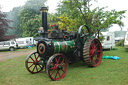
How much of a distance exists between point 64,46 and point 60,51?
10.8 inches

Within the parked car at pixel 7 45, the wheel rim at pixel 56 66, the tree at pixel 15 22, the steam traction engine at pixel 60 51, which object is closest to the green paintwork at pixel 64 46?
the steam traction engine at pixel 60 51

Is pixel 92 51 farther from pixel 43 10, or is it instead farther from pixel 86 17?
pixel 86 17

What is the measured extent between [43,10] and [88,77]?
122 inches

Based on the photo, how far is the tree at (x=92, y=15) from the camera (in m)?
8.71

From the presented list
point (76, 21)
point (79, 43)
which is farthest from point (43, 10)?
point (76, 21)

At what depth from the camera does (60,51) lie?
226 inches

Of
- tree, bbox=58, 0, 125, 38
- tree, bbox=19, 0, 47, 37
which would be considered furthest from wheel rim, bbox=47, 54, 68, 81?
tree, bbox=19, 0, 47, 37

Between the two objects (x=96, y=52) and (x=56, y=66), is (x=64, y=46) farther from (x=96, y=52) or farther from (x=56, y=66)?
(x=96, y=52)

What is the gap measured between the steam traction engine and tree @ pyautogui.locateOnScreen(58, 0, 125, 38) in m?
2.06

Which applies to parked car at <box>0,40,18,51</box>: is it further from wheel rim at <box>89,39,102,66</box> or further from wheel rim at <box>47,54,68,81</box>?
wheel rim at <box>47,54,68,81</box>

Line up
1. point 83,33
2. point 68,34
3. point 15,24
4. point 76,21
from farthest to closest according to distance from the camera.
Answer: point 15,24
point 76,21
point 83,33
point 68,34

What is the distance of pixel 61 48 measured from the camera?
570 centimetres

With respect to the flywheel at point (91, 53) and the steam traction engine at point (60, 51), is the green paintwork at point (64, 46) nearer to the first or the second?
the steam traction engine at point (60, 51)

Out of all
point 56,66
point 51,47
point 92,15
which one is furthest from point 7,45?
point 56,66
